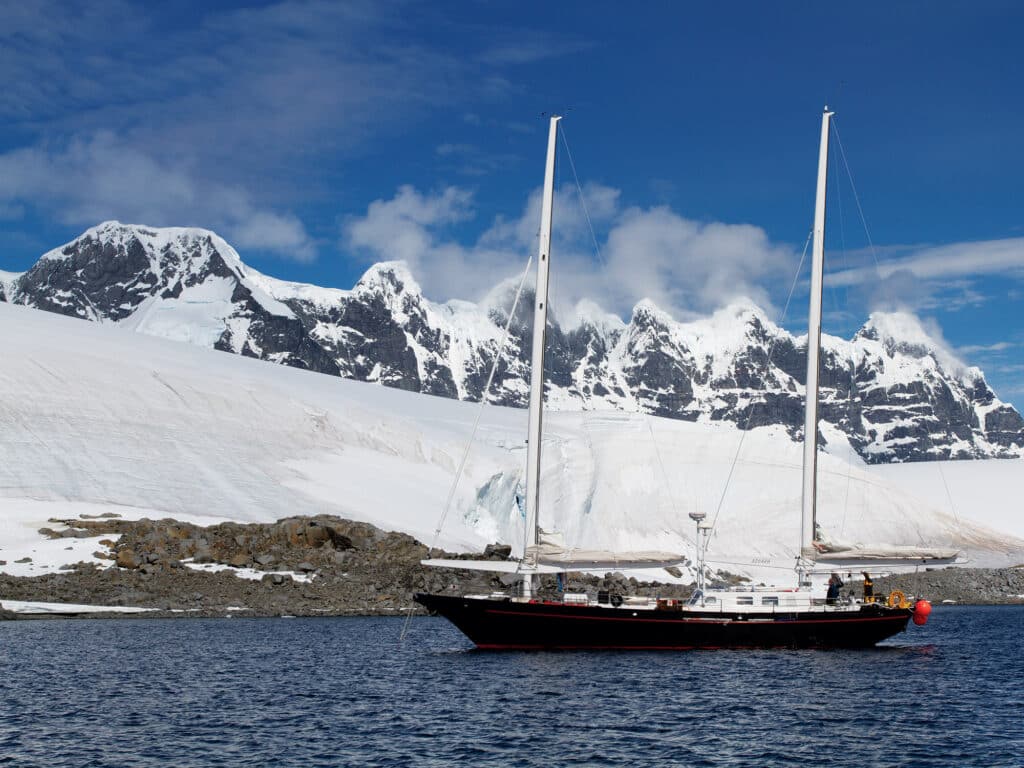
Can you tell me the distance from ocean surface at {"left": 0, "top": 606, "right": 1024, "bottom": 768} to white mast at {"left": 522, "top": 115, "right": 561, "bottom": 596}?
5.61m

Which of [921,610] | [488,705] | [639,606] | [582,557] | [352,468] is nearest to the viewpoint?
[488,705]

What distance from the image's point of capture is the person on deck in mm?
55469

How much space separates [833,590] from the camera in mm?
56031

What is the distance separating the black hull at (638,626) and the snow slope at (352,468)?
39768 mm

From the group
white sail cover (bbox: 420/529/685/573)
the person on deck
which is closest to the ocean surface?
the person on deck

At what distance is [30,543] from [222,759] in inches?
2170

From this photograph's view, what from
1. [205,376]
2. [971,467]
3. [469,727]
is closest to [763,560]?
[205,376]

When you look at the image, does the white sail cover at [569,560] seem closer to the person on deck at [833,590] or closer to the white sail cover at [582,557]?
the white sail cover at [582,557]

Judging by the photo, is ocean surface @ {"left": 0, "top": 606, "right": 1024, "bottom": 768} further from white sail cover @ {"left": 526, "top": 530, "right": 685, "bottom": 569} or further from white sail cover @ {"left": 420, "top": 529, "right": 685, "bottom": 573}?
white sail cover @ {"left": 526, "top": 530, "right": 685, "bottom": 569}

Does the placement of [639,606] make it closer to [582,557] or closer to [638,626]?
[638,626]

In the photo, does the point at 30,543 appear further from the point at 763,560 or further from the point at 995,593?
the point at 995,593

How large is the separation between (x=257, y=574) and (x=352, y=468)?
36.6 meters

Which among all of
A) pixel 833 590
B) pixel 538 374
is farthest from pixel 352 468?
pixel 833 590

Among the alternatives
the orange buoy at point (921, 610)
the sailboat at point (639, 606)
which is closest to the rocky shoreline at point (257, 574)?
the sailboat at point (639, 606)
